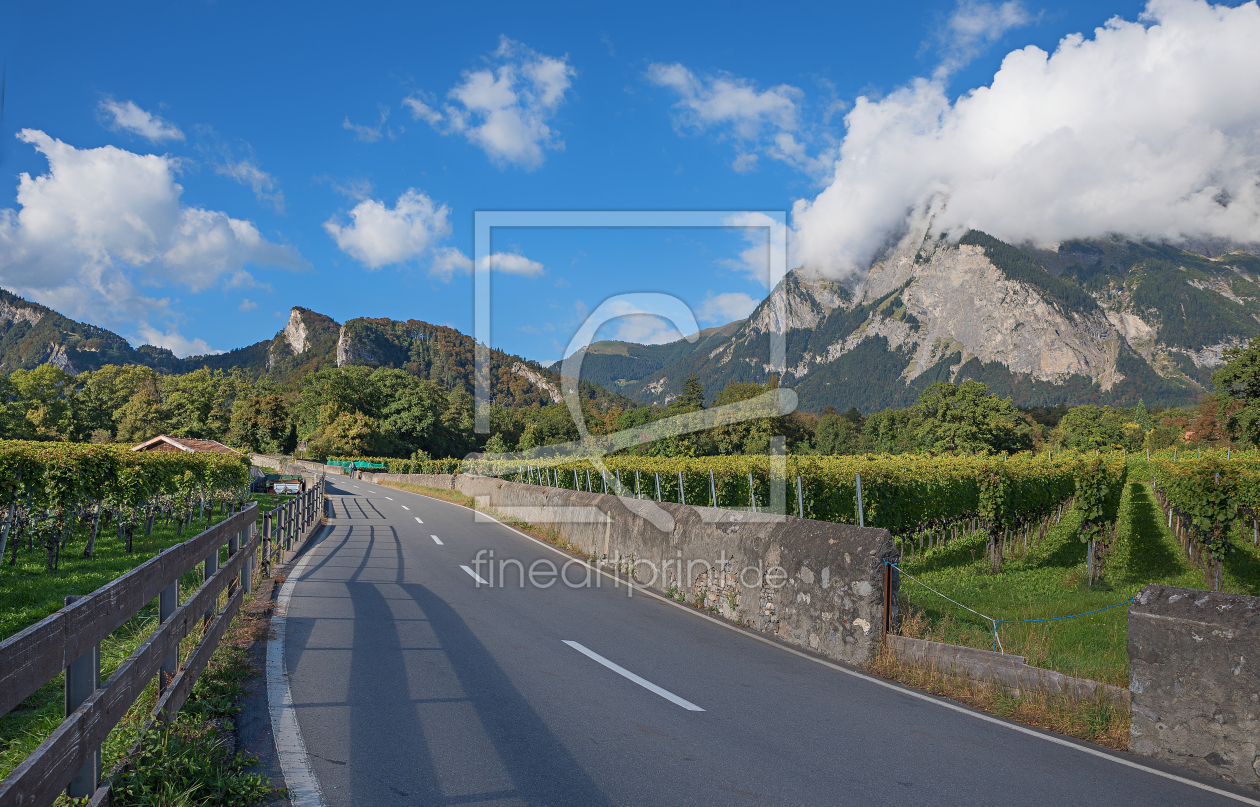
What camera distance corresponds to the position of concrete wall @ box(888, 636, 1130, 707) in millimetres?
5555

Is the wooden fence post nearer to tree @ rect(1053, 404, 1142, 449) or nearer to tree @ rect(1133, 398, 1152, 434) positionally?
tree @ rect(1053, 404, 1142, 449)

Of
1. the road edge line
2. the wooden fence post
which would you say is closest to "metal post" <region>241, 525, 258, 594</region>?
the road edge line

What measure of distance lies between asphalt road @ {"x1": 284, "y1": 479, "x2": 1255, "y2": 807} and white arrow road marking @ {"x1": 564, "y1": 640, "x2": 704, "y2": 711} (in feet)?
0.09

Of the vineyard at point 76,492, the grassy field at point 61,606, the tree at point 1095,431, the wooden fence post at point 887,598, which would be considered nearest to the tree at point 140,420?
the vineyard at point 76,492

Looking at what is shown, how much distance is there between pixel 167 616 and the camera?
4207 mm

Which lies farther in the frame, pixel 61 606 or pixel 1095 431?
pixel 1095 431

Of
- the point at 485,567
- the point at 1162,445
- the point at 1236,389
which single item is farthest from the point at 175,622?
the point at 1162,445

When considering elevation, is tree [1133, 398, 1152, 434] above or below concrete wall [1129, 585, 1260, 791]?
above

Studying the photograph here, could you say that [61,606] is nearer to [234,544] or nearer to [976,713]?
[234,544]

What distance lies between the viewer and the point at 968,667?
6352mm

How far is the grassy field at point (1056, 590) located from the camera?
7.65 metres

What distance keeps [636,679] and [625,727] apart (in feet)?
4.16

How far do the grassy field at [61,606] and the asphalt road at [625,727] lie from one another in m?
1.04

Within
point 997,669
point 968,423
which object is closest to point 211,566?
point 997,669
